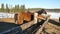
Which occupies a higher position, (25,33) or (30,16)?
(30,16)

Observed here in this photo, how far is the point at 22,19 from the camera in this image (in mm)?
9773

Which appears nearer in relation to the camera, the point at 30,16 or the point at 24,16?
the point at 30,16

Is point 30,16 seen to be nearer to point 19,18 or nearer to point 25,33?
point 19,18

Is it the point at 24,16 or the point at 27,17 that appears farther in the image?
the point at 24,16

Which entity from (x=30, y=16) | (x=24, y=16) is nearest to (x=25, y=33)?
(x=30, y=16)

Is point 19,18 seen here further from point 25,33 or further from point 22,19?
point 25,33

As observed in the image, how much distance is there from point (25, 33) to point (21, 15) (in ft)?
11.8

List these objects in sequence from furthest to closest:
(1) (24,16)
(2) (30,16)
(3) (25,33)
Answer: (1) (24,16) → (2) (30,16) → (3) (25,33)

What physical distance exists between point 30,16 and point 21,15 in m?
1.23

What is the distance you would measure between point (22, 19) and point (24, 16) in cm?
34

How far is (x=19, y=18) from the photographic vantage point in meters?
10.2

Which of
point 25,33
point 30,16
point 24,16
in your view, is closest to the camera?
point 25,33

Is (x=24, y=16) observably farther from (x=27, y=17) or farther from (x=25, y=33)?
(x=25, y=33)

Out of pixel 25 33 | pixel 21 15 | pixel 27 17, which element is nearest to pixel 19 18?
pixel 21 15
